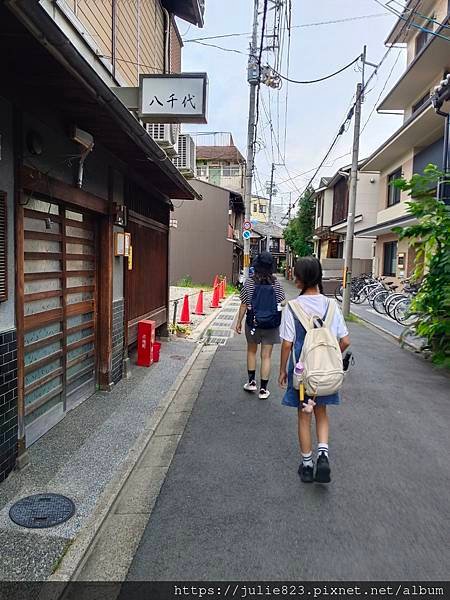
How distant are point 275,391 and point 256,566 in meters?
3.75

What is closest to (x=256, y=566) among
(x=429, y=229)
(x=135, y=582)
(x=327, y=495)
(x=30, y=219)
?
(x=135, y=582)

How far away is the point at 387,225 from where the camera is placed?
765 inches

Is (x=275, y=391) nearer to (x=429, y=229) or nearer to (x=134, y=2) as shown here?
(x=429, y=229)

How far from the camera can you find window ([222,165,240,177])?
38219 mm

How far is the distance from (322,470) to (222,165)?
122ft

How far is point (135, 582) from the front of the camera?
8.55 ft

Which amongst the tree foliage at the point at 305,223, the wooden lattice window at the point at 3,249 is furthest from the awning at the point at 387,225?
the tree foliage at the point at 305,223

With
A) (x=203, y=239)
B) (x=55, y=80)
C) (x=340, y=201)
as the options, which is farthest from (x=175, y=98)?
(x=340, y=201)

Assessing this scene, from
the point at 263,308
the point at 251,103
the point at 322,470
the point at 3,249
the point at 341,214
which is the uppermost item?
the point at 251,103

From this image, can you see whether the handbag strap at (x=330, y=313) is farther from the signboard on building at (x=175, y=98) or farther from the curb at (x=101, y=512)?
the signboard on building at (x=175, y=98)

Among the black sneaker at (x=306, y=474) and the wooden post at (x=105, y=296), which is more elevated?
the wooden post at (x=105, y=296)

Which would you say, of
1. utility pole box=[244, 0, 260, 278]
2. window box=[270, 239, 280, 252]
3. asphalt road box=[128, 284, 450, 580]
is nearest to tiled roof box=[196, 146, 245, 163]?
utility pole box=[244, 0, 260, 278]

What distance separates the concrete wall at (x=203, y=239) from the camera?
91.8 ft

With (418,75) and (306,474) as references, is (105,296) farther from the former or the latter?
(418,75)
